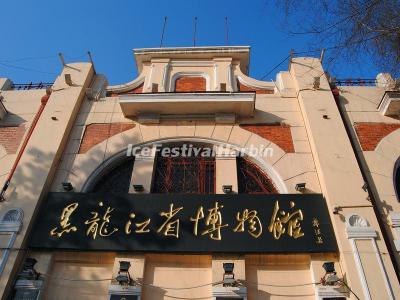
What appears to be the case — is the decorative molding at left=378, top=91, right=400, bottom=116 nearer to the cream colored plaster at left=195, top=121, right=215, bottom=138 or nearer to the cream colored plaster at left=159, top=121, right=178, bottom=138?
the cream colored plaster at left=195, top=121, right=215, bottom=138

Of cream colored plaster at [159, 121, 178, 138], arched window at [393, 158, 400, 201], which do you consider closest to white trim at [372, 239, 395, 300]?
arched window at [393, 158, 400, 201]

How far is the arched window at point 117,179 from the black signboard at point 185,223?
77 centimetres

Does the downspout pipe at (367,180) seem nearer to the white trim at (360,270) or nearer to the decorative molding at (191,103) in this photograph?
the white trim at (360,270)

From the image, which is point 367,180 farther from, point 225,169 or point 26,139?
point 26,139

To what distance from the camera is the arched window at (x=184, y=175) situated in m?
7.72

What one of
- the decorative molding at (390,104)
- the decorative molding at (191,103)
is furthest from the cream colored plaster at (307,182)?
the decorative molding at (390,104)

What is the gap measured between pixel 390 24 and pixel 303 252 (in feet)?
13.8

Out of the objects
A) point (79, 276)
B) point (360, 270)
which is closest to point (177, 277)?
point (79, 276)

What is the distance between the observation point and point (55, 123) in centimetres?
854

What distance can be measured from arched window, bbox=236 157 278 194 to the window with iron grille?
2.05ft

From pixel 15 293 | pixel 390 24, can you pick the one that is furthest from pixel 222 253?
pixel 390 24

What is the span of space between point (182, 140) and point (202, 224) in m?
2.54

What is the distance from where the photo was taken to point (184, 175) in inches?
317

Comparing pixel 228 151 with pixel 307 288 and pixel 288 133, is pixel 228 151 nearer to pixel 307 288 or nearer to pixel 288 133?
pixel 288 133
